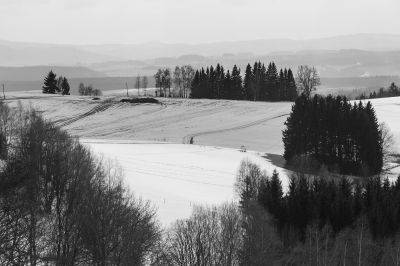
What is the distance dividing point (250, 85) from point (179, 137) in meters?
59.0

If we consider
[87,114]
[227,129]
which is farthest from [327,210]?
[87,114]

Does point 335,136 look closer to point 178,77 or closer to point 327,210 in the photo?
point 327,210

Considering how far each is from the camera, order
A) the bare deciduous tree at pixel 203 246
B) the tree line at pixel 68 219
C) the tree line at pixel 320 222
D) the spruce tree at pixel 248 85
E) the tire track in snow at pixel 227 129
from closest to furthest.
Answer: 1. the tree line at pixel 68 219
2. the bare deciduous tree at pixel 203 246
3. the tree line at pixel 320 222
4. the tire track in snow at pixel 227 129
5. the spruce tree at pixel 248 85

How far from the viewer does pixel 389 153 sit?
87188 mm

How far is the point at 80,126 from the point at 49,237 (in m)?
91.5

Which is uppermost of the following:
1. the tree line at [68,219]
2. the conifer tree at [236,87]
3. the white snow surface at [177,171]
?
the conifer tree at [236,87]

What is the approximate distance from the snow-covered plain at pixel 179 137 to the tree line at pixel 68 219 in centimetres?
1084

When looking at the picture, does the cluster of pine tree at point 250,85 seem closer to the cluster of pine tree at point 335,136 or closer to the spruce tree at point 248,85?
the spruce tree at point 248,85

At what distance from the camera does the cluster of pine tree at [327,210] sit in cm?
4228

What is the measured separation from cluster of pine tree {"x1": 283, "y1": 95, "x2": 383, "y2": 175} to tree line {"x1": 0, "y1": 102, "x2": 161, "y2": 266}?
158ft

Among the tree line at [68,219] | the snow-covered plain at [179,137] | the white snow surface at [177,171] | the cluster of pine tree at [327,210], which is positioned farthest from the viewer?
the snow-covered plain at [179,137]

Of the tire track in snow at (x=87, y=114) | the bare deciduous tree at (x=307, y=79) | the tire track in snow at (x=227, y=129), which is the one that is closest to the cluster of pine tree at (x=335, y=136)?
the tire track in snow at (x=227, y=129)

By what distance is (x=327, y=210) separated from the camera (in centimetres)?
4456

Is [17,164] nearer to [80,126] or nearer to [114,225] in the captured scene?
[114,225]
